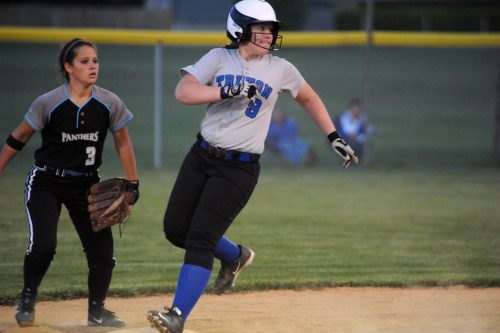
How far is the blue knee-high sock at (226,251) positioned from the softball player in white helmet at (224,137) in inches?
18.4

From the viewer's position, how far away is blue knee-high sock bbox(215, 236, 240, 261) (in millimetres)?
5230

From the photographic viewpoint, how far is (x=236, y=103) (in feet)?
15.3

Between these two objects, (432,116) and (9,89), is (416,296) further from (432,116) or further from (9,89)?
(432,116)

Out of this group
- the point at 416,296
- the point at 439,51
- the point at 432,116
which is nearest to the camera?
the point at 416,296

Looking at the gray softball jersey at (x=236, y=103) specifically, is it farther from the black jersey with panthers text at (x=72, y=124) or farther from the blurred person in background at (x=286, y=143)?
the blurred person in background at (x=286, y=143)

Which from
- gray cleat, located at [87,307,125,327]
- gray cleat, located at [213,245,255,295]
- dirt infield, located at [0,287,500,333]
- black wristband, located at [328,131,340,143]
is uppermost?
black wristband, located at [328,131,340,143]

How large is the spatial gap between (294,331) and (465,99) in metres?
15.8

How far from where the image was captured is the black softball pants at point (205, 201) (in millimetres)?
4555

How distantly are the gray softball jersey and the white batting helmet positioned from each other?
0.12m

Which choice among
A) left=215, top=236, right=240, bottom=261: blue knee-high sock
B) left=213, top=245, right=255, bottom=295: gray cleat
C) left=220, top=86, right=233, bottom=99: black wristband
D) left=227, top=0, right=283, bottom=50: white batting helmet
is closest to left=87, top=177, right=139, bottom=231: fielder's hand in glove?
left=215, top=236, right=240, bottom=261: blue knee-high sock

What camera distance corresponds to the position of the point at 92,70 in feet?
15.7

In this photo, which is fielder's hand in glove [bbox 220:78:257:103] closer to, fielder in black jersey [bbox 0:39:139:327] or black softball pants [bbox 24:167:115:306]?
fielder in black jersey [bbox 0:39:139:327]

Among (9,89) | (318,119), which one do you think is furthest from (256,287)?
(9,89)

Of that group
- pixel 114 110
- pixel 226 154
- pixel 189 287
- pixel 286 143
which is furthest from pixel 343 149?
pixel 286 143
